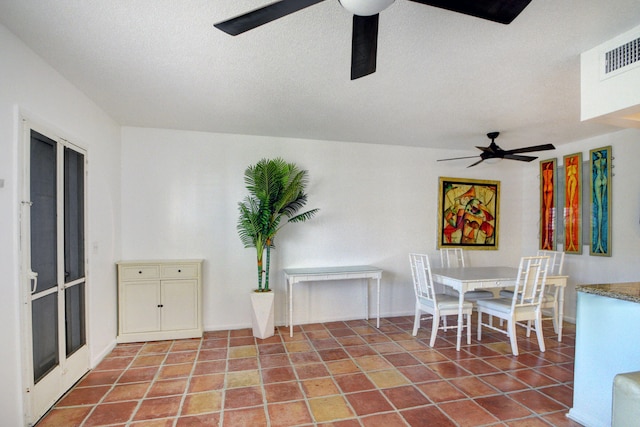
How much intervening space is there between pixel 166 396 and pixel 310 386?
1118mm

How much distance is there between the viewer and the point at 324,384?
2.69 meters

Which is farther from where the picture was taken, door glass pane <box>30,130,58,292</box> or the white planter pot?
the white planter pot

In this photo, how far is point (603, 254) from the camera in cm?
404

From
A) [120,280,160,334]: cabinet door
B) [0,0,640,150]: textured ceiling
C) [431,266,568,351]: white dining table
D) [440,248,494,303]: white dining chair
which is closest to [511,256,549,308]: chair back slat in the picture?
[431,266,568,351]: white dining table

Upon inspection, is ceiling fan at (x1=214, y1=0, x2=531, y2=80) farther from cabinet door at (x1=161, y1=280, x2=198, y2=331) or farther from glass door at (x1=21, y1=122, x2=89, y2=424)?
cabinet door at (x1=161, y1=280, x2=198, y2=331)

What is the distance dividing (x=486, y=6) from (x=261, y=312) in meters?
3.42

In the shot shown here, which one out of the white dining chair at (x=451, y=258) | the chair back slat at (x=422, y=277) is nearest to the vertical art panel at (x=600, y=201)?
the white dining chair at (x=451, y=258)

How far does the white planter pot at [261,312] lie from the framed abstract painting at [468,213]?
270 centimetres

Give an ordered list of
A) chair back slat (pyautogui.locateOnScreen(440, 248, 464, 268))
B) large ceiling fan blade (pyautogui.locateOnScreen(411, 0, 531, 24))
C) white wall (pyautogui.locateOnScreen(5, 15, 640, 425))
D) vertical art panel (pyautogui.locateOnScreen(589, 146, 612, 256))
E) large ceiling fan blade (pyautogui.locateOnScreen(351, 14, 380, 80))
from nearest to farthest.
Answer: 1. large ceiling fan blade (pyautogui.locateOnScreen(411, 0, 531, 24))
2. large ceiling fan blade (pyautogui.locateOnScreen(351, 14, 380, 80))
3. white wall (pyautogui.locateOnScreen(5, 15, 640, 425))
4. vertical art panel (pyautogui.locateOnScreen(589, 146, 612, 256))
5. chair back slat (pyautogui.locateOnScreen(440, 248, 464, 268))

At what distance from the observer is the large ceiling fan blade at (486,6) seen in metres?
1.28

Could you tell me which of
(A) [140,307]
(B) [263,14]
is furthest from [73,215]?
(B) [263,14]

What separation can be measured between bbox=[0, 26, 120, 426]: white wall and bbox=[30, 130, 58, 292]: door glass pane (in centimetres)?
19

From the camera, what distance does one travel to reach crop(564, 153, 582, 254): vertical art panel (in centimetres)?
435

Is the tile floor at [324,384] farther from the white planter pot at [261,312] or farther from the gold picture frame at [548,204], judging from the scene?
the gold picture frame at [548,204]
